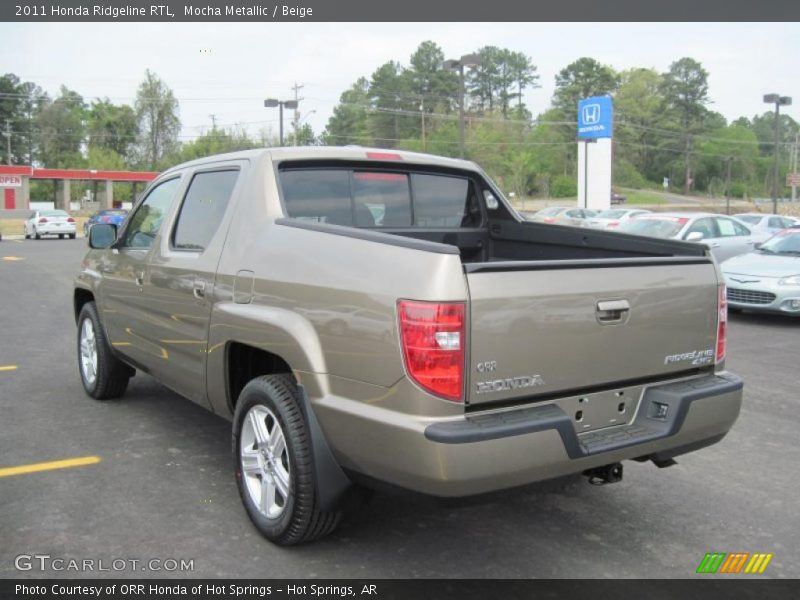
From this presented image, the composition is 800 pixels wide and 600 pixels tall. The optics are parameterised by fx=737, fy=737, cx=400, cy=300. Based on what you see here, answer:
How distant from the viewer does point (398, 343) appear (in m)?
2.88

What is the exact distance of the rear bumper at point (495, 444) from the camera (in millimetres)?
2779

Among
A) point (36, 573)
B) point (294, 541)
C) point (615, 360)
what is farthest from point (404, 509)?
point (36, 573)

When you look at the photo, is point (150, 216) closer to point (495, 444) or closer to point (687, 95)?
point (495, 444)

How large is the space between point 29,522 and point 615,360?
302 cm

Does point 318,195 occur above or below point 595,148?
below

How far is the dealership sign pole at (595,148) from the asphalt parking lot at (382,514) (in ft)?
106

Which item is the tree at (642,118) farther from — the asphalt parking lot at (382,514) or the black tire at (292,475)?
the black tire at (292,475)

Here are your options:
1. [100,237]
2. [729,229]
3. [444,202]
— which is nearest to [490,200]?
[444,202]

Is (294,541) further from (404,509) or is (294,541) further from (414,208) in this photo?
(414,208)

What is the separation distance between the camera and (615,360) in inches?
128

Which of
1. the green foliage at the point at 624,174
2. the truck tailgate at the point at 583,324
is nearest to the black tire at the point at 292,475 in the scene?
the truck tailgate at the point at 583,324

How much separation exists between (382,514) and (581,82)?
107 meters
